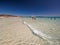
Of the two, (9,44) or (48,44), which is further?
(48,44)

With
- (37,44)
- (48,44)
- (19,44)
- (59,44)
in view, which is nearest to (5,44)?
(19,44)

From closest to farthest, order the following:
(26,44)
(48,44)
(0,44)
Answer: (0,44) → (26,44) → (48,44)

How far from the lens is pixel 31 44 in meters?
5.48

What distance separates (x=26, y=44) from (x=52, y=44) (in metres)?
1.38

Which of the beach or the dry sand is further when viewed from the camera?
the beach

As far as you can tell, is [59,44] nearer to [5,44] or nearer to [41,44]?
[41,44]

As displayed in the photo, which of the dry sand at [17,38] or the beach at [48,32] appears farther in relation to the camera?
the beach at [48,32]

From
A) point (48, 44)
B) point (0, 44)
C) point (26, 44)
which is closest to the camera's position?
point (0, 44)

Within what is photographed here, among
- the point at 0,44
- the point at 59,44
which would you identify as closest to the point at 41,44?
the point at 59,44

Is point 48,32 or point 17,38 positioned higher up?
point 17,38

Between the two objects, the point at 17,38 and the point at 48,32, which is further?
the point at 48,32

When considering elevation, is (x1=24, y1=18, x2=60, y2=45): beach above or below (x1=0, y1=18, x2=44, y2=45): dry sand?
below

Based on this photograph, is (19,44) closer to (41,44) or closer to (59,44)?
(41,44)

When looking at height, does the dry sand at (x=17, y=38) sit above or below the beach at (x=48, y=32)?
above
